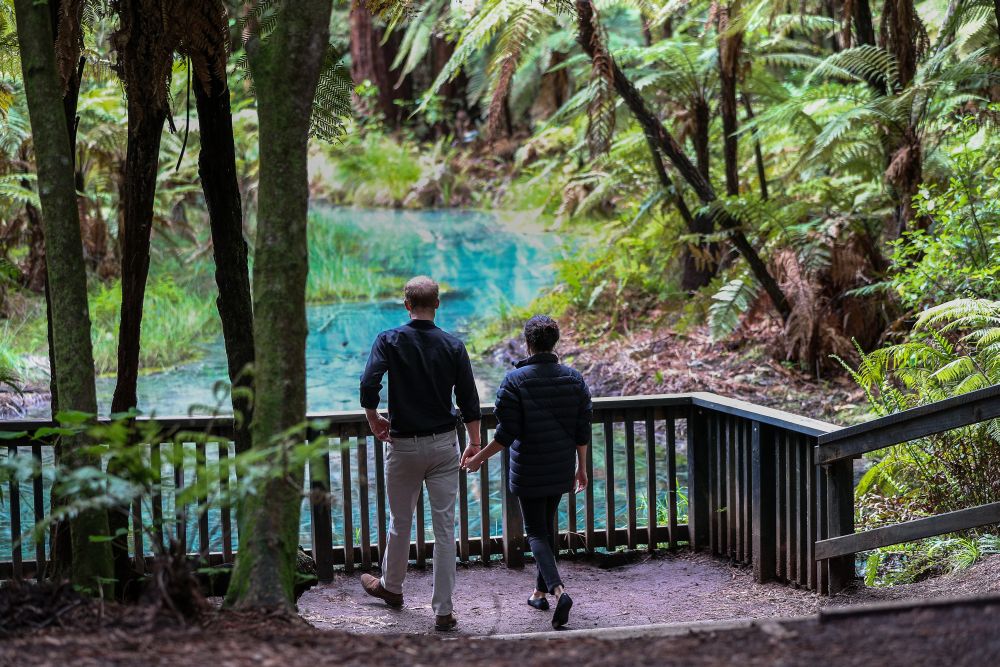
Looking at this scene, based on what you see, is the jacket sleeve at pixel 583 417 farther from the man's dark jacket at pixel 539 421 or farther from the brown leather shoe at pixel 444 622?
the brown leather shoe at pixel 444 622

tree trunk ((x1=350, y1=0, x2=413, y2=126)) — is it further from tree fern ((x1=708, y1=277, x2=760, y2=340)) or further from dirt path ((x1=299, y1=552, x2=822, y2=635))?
dirt path ((x1=299, y1=552, x2=822, y2=635))

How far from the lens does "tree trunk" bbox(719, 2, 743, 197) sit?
332 inches

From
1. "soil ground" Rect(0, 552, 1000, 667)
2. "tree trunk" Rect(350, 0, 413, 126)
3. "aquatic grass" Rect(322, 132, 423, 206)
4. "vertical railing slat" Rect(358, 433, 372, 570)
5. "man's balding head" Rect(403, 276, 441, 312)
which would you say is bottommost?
"vertical railing slat" Rect(358, 433, 372, 570)

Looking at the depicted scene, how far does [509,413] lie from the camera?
4656 millimetres

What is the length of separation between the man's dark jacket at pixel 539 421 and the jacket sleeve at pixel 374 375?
1.88 ft

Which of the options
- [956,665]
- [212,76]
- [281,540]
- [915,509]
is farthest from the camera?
[915,509]

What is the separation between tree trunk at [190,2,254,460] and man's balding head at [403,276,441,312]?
2.46 ft

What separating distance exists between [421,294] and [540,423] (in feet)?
2.69

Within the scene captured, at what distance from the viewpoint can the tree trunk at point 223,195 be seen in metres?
4.13

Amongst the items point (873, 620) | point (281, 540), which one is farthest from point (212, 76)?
point (873, 620)

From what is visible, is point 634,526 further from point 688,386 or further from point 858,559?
point 688,386

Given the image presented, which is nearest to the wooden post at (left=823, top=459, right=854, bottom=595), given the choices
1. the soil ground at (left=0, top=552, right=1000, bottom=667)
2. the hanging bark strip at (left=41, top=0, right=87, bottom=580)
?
the soil ground at (left=0, top=552, right=1000, bottom=667)

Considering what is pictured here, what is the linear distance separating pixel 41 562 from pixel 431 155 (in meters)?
19.5

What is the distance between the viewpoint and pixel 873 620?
2.63m
